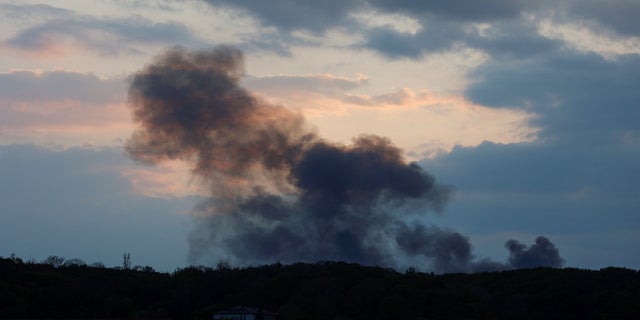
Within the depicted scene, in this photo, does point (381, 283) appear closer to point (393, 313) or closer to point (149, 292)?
point (393, 313)

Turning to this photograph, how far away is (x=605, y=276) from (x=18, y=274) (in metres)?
94.0

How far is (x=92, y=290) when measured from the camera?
12706cm

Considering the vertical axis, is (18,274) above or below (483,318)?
above

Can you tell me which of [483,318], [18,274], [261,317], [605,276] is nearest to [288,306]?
[261,317]

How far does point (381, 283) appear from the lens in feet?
434

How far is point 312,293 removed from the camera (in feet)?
442

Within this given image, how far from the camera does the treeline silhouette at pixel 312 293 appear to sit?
4779 inches

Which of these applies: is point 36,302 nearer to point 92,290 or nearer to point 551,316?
point 92,290

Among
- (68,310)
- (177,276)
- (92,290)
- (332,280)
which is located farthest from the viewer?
(177,276)

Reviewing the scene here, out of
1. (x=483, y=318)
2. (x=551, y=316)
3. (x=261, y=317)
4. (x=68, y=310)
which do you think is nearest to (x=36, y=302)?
(x=68, y=310)

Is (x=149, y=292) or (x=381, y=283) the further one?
(x=149, y=292)

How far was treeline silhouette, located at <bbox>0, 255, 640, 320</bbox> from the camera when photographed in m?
121

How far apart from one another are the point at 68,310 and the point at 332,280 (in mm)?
41428

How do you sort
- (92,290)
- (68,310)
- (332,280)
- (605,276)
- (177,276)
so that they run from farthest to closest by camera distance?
1. (177,276)
2. (605,276)
3. (332,280)
4. (92,290)
5. (68,310)
